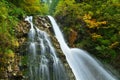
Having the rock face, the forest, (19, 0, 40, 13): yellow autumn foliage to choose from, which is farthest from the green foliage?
(19, 0, 40, 13): yellow autumn foliage

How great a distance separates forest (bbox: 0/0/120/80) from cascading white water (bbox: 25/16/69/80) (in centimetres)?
74

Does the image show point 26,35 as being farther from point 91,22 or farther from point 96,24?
point 96,24

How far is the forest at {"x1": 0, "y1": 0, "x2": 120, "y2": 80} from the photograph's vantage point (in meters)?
14.9

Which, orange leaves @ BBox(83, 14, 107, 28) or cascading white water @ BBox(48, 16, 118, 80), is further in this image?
orange leaves @ BBox(83, 14, 107, 28)

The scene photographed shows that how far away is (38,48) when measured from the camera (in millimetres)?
14375

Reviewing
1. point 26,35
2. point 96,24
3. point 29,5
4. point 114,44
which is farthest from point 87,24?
point 29,5

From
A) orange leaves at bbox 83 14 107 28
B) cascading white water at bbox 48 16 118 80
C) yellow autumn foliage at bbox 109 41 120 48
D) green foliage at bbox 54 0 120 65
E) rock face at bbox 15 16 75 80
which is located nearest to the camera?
rock face at bbox 15 16 75 80

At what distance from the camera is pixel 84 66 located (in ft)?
50.8

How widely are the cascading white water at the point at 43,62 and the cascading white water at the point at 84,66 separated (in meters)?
1.16

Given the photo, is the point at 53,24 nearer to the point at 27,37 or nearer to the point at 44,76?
the point at 27,37

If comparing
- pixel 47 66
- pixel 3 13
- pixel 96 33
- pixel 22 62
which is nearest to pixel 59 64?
pixel 47 66

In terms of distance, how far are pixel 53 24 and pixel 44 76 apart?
760 cm

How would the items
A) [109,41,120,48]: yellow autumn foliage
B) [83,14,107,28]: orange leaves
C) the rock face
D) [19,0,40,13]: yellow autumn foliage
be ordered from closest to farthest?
the rock face < [109,41,120,48]: yellow autumn foliage < [83,14,107,28]: orange leaves < [19,0,40,13]: yellow autumn foliage

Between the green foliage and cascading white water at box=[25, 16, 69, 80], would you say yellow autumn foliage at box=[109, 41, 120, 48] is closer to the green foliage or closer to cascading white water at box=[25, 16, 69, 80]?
the green foliage
